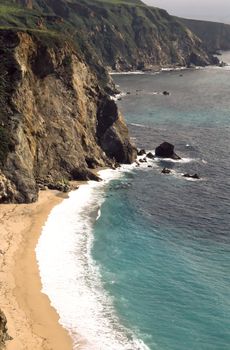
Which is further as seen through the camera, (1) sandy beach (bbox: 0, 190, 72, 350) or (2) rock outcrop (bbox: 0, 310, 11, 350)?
(1) sandy beach (bbox: 0, 190, 72, 350)

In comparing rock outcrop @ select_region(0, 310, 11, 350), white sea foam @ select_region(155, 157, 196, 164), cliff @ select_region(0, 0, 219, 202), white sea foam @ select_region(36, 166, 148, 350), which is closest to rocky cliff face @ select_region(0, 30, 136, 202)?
cliff @ select_region(0, 0, 219, 202)

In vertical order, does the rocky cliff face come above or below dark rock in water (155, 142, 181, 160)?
above

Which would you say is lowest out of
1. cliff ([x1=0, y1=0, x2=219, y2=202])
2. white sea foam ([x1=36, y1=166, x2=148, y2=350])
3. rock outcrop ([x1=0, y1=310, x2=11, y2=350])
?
white sea foam ([x1=36, y1=166, x2=148, y2=350])

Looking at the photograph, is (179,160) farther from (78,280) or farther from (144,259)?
(78,280)

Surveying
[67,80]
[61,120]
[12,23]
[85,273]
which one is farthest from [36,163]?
[12,23]

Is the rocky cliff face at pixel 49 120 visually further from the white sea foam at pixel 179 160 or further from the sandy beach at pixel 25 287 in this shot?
the white sea foam at pixel 179 160

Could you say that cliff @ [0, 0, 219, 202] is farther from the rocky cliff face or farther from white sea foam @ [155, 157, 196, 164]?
white sea foam @ [155, 157, 196, 164]
